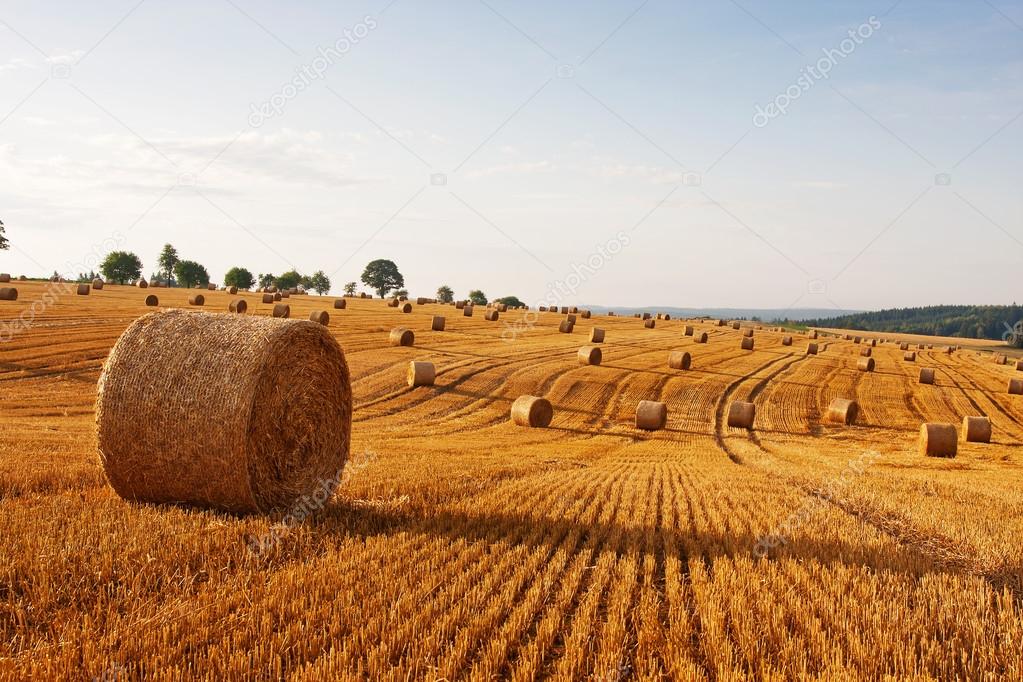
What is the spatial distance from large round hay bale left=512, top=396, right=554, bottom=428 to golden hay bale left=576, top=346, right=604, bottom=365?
30.9 feet

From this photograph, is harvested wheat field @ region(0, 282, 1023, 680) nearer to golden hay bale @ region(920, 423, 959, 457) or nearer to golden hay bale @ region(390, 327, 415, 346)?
golden hay bale @ region(920, 423, 959, 457)

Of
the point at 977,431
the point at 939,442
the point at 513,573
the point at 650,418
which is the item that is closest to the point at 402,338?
the point at 650,418

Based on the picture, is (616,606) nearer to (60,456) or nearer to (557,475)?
(557,475)

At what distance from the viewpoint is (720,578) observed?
268 inches

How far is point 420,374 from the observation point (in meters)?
27.4

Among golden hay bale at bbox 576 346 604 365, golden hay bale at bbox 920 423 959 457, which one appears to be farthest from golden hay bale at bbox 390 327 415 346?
golden hay bale at bbox 920 423 959 457

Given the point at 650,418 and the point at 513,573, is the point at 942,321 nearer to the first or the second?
the point at 650,418

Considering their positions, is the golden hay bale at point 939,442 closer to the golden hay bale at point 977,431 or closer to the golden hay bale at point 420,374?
the golden hay bale at point 977,431

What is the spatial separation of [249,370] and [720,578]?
5778 mm

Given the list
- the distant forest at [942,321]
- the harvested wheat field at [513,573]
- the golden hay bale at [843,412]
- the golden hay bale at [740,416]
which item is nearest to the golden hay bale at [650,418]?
the golden hay bale at [740,416]

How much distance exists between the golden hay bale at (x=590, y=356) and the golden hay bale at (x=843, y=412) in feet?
33.7

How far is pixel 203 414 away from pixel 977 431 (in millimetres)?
24257

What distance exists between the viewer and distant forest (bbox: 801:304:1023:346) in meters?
144

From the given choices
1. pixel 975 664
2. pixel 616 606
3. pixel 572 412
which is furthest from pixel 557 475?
pixel 572 412
